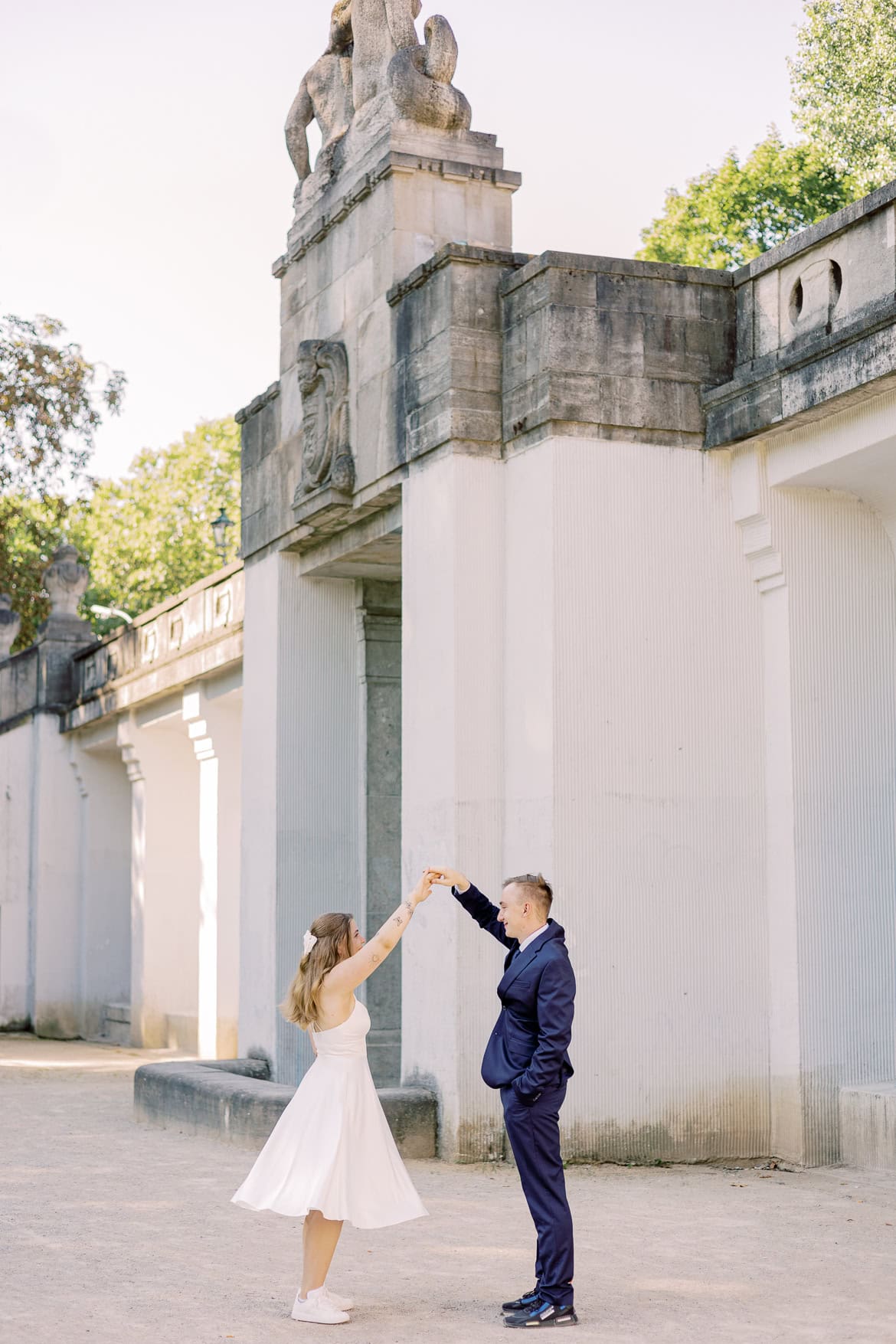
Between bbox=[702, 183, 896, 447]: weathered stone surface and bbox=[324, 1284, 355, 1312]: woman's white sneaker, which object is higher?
bbox=[702, 183, 896, 447]: weathered stone surface

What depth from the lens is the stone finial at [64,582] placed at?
22312 mm

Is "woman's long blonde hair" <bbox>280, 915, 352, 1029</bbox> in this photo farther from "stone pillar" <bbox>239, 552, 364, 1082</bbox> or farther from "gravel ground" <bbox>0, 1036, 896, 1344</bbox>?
"stone pillar" <bbox>239, 552, 364, 1082</bbox>

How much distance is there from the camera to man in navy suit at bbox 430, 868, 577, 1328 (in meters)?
6.15

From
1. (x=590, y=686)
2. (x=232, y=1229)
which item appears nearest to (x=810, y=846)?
(x=590, y=686)

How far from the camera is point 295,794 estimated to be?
517 inches

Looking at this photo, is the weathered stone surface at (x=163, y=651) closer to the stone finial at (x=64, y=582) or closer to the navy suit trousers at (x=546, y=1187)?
the stone finial at (x=64, y=582)

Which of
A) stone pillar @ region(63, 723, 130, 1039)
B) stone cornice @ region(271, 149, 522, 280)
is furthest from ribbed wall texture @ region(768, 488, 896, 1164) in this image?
stone pillar @ region(63, 723, 130, 1039)

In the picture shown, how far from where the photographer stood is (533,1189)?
20.3ft

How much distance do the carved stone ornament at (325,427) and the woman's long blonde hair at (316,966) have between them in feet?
19.2

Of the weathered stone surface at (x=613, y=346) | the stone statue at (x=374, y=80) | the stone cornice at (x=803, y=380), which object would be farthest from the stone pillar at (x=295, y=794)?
the stone cornice at (x=803, y=380)

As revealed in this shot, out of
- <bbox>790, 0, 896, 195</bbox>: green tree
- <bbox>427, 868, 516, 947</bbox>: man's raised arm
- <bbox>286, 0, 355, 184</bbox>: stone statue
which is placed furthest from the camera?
<bbox>790, 0, 896, 195</bbox>: green tree

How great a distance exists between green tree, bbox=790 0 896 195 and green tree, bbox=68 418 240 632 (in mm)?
18395

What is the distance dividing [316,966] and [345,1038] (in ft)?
0.93

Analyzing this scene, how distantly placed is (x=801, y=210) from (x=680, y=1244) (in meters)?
28.6
